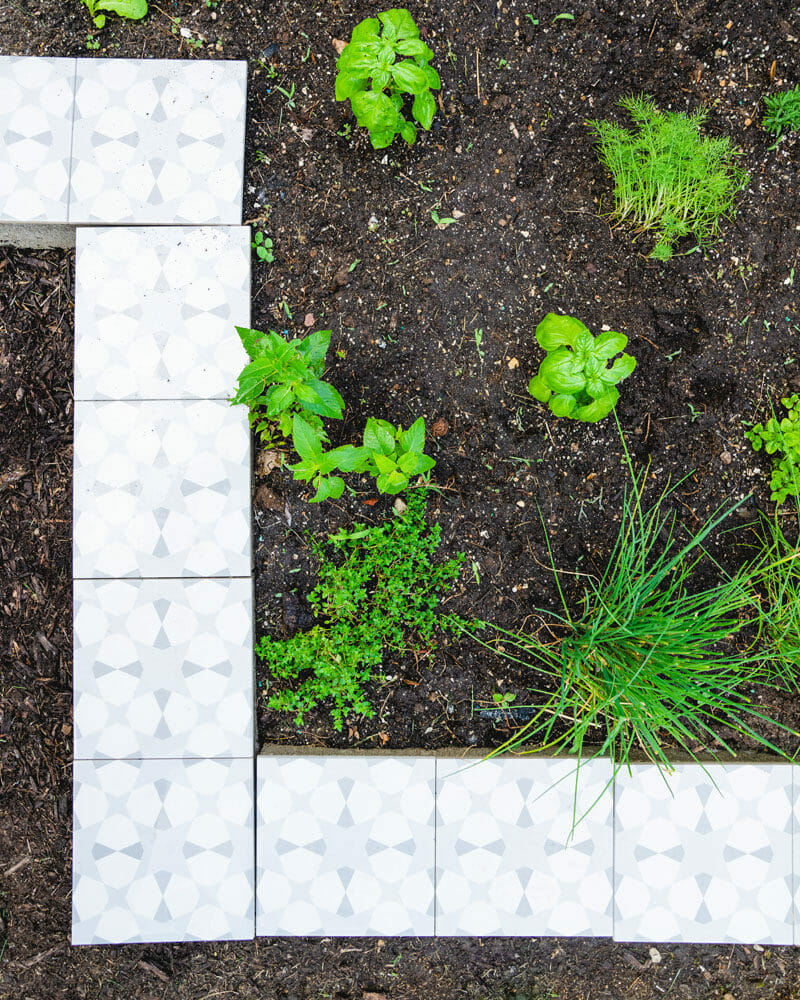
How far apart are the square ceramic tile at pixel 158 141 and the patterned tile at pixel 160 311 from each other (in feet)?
0.25

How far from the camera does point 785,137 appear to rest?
208cm

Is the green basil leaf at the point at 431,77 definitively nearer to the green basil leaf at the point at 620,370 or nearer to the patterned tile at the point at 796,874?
the green basil leaf at the point at 620,370

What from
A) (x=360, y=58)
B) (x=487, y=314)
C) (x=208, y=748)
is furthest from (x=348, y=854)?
(x=360, y=58)

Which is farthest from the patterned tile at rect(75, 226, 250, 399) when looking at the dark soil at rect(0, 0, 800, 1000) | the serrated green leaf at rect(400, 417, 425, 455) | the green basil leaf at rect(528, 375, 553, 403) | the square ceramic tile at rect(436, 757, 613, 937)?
the square ceramic tile at rect(436, 757, 613, 937)

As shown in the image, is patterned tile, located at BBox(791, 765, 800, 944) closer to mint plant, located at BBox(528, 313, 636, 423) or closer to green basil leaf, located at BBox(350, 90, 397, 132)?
mint plant, located at BBox(528, 313, 636, 423)

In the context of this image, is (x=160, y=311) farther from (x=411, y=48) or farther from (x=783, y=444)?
(x=783, y=444)

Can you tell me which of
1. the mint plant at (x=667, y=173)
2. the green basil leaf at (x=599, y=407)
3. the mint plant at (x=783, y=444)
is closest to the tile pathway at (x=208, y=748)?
the mint plant at (x=783, y=444)

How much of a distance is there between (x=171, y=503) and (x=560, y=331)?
126cm

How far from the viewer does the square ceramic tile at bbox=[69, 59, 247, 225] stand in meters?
2.04

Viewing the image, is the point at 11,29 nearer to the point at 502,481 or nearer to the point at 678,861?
the point at 502,481

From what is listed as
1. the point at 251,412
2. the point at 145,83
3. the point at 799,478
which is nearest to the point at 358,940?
the point at 251,412

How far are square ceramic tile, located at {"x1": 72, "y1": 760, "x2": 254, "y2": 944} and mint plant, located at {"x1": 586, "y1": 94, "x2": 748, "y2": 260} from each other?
2.11 meters

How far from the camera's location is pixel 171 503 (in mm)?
2020

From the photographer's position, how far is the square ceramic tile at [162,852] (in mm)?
1973
